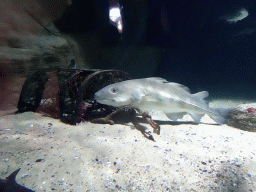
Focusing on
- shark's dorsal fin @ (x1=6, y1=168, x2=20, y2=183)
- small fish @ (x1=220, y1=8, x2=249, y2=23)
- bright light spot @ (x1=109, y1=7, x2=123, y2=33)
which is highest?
small fish @ (x1=220, y1=8, x2=249, y2=23)

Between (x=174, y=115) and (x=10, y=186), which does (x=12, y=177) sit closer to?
(x=10, y=186)

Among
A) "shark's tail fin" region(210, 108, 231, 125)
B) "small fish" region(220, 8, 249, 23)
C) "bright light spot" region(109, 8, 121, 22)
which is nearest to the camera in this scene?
"shark's tail fin" region(210, 108, 231, 125)

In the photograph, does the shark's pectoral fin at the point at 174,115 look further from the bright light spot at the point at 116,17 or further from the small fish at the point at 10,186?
the bright light spot at the point at 116,17

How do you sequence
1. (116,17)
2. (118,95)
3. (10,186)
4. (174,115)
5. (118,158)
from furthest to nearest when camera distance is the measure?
(116,17), (174,115), (118,95), (118,158), (10,186)

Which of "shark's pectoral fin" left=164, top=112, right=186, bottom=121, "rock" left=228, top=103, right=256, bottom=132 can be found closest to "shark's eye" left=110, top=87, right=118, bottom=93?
"shark's pectoral fin" left=164, top=112, right=186, bottom=121

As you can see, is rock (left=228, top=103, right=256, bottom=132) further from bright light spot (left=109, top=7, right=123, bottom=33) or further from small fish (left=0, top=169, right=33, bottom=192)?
bright light spot (left=109, top=7, right=123, bottom=33)

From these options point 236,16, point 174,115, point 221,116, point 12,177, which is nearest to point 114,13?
point 174,115

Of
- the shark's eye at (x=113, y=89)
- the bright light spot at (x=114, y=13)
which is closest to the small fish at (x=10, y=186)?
the shark's eye at (x=113, y=89)
